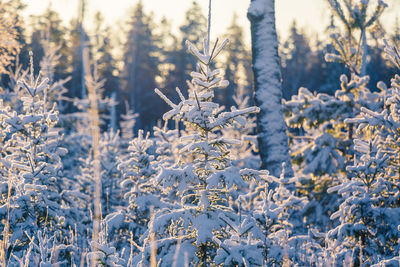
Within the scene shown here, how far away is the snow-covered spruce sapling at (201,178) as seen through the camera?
12.0 ft

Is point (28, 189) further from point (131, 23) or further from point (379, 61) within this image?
point (379, 61)

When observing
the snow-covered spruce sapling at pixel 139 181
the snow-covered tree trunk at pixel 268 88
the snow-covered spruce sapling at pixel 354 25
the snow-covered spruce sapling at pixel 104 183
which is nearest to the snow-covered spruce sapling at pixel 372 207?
the snow-covered tree trunk at pixel 268 88

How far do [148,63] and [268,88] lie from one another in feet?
105

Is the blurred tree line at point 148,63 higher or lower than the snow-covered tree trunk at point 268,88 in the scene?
higher

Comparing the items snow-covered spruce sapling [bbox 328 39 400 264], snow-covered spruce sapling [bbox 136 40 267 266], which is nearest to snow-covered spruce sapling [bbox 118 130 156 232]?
snow-covered spruce sapling [bbox 136 40 267 266]

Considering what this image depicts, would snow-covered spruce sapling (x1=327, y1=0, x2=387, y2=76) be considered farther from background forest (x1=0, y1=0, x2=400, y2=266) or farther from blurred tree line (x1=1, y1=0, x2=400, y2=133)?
blurred tree line (x1=1, y1=0, x2=400, y2=133)

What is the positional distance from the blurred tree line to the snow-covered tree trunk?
26.6m

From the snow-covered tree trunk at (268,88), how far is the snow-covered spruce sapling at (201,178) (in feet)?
10.2

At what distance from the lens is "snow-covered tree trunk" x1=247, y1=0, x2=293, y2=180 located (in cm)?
711

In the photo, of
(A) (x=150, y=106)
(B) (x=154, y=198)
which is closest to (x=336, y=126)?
(B) (x=154, y=198)

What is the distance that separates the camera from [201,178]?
403 cm

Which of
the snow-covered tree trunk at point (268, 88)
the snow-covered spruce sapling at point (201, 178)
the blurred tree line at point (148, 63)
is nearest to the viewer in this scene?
the snow-covered spruce sapling at point (201, 178)

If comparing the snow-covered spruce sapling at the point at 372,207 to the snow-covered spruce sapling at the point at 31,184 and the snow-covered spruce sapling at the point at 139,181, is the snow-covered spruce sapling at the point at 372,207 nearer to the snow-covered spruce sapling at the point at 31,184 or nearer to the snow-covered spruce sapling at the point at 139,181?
the snow-covered spruce sapling at the point at 139,181

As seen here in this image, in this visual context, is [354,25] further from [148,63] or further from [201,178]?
[148,63]
